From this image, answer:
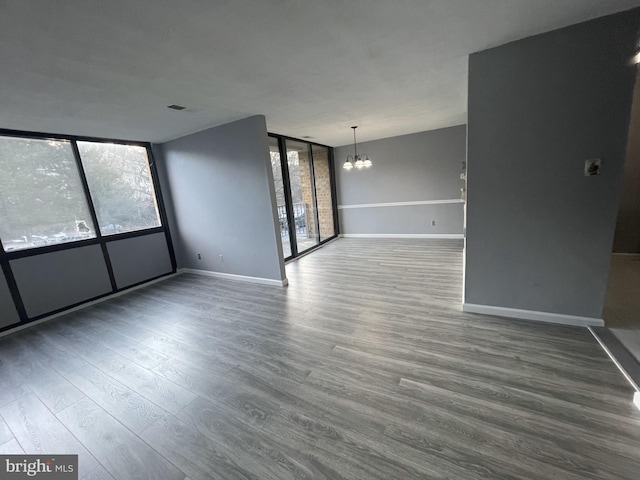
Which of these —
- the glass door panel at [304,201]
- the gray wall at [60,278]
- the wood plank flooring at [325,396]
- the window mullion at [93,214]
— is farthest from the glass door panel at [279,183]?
the gray wall at [60,278]

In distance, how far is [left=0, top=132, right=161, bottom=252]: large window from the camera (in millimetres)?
3428

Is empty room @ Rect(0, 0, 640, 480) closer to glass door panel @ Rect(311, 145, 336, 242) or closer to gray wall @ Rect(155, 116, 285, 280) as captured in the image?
gray wall @ Rect(155, 116, 285, 280)

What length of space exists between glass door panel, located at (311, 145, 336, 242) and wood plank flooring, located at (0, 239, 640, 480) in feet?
13.4

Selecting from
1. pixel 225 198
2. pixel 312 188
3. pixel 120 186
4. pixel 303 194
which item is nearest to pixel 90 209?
pixel 120 186

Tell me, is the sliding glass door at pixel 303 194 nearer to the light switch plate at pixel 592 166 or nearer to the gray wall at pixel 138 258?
the gray wall at pixel 138 258

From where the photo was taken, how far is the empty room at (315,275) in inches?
60.9

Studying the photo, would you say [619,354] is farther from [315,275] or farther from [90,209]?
[90,209]

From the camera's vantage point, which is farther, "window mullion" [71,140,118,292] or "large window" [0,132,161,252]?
"window mullion" [71,140,118,292]

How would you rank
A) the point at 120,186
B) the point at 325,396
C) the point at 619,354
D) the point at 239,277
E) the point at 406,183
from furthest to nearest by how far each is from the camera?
the point at 406,183 < the point at 239,277 < the point at 120,186 < the point at 619,354 < the point at 325,396

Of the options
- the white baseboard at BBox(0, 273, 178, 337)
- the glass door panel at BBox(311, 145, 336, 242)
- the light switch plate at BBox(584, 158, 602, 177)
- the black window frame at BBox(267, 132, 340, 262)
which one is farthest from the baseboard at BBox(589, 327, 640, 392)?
the white baseboard at BBox(0, 273, 178, 337)

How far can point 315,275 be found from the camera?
4602mm

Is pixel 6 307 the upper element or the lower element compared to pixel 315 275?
upper

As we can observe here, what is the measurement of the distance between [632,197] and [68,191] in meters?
8.94

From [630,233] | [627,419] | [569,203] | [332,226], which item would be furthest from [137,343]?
[630,233]
